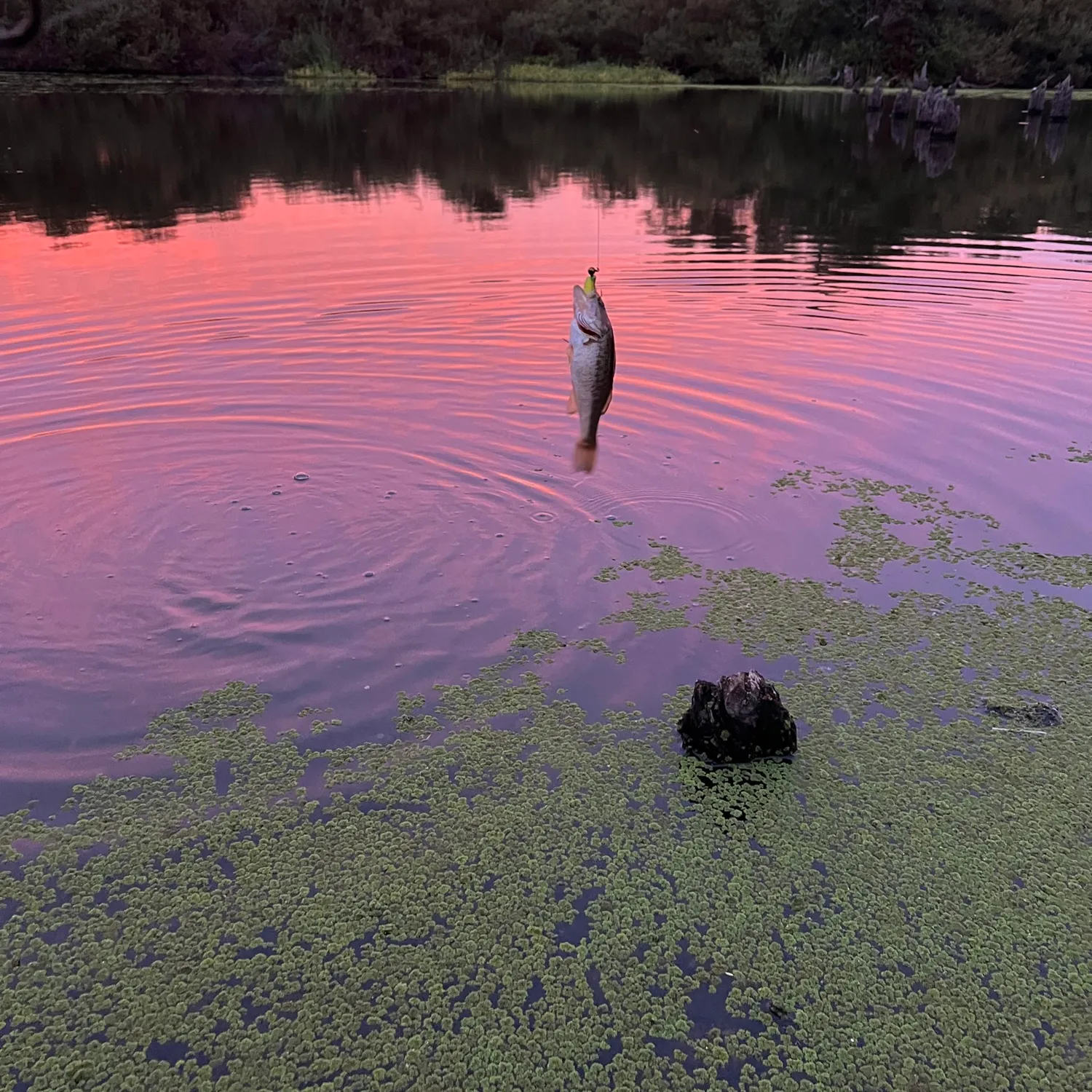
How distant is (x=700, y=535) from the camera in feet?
18.6

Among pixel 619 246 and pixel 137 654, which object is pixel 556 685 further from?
pixel 619 246

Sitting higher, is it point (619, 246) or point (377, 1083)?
point (619, 246)

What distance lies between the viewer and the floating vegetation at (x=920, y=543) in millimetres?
5305

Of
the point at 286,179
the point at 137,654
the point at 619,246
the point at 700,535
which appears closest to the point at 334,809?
the point at 137,654

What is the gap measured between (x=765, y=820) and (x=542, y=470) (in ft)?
10.9

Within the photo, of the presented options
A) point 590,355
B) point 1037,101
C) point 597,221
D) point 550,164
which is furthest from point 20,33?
point 590,355

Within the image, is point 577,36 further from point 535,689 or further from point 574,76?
point 535,689

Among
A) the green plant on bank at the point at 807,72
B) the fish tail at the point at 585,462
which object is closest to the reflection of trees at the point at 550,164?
the fish tail at the point at 585,462

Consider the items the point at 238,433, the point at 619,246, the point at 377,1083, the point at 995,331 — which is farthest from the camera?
the point at 619,246

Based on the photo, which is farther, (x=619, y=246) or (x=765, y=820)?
(x=619, y=246)

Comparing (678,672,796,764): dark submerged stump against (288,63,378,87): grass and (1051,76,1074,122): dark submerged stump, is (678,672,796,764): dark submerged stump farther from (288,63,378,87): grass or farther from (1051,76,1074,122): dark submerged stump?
(288,63,378,87): grass

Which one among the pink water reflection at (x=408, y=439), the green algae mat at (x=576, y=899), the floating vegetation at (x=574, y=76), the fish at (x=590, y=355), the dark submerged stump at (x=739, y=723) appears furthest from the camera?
the floating vegetation at (x=574, y=76)

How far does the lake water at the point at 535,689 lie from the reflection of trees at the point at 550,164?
6.11 meters

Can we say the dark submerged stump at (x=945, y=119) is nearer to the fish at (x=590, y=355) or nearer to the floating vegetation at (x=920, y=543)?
the floating vegetation at (x=920, y=543)
